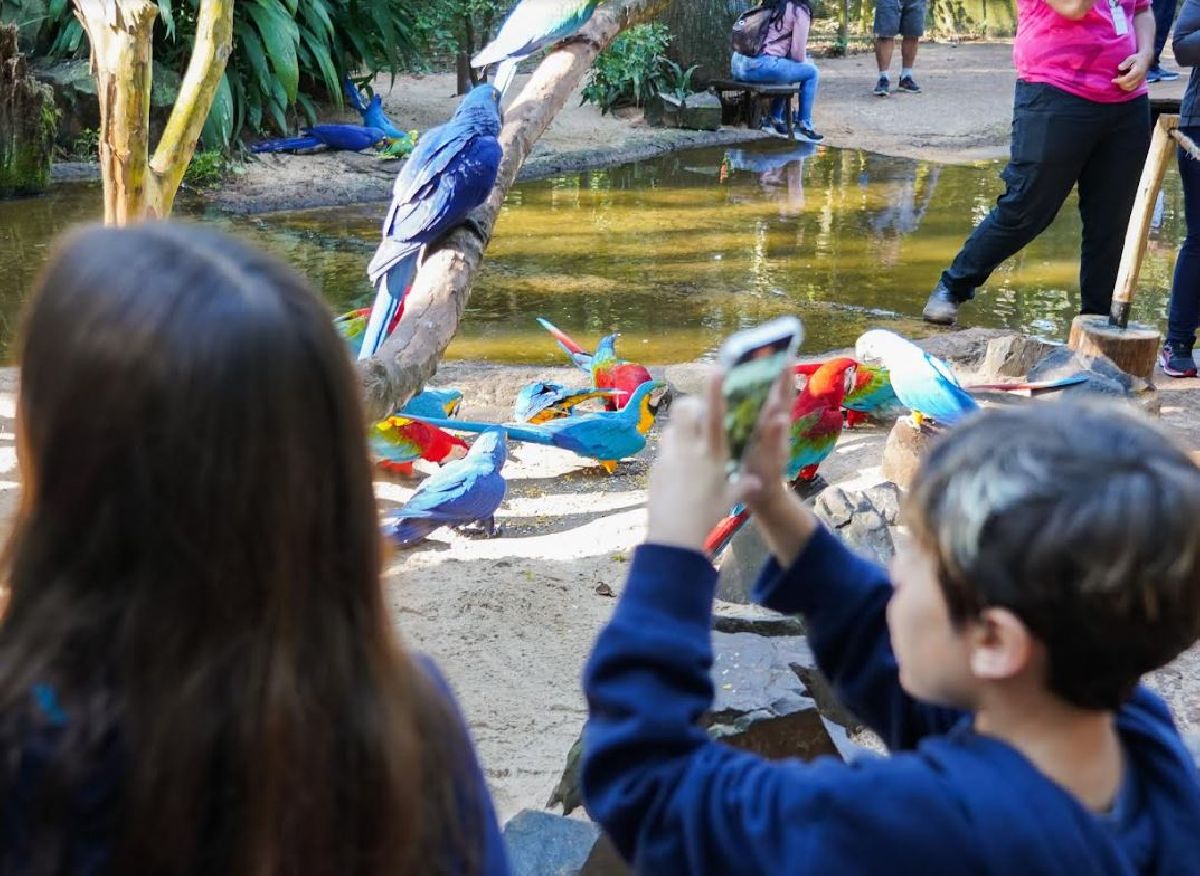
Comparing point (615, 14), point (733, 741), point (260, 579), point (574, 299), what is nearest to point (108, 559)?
point (260, 579)

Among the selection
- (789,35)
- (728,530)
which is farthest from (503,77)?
(789,35)

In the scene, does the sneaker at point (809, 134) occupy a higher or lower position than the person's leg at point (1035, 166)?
lower

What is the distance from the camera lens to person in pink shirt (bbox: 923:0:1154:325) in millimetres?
3967

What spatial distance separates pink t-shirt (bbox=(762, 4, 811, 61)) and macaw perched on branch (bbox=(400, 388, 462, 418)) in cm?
757

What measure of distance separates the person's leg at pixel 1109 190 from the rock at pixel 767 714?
282cm

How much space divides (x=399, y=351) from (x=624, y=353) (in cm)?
269

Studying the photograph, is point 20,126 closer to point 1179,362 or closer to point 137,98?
point 137,98

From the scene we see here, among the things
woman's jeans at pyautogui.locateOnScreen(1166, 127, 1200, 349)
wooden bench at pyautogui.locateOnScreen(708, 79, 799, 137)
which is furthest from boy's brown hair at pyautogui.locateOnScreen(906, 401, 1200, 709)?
wooden bench at pyautogui.locateOnScreen(708, 79, 799, 137)

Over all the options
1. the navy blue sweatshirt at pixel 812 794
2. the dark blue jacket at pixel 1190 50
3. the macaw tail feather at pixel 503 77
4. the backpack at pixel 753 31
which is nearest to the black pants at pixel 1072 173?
→ the dark blue jacket at pixel 1190 50

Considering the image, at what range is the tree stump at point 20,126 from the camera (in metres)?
7.29

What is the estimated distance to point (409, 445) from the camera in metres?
3.69

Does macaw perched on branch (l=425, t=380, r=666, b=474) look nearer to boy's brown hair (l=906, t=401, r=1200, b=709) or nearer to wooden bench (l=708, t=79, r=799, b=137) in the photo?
boy's brown hair (l=906, t=401, r=1200, b=709)

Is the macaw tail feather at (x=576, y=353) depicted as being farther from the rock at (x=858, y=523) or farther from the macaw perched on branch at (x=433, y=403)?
the rock at (x=858, y=523)

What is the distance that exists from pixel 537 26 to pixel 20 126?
4.74 meters
